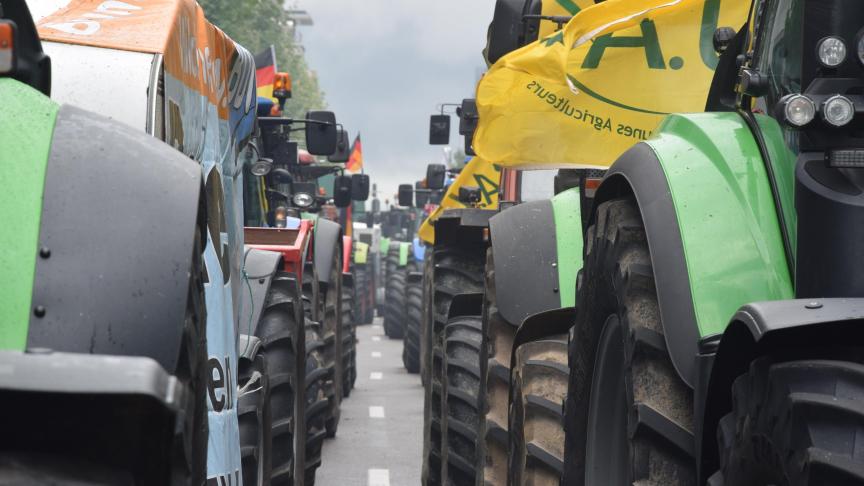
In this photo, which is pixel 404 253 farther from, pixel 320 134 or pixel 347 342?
pixel 320 134

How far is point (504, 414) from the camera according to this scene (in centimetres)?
766

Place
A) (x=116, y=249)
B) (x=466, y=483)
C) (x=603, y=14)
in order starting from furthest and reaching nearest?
(x=466, y=483)
(x=603, y=14)
(x=116, y=249)

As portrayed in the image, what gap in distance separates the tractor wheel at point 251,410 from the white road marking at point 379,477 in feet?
16.6

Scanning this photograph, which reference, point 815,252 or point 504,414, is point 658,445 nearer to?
point 815,252

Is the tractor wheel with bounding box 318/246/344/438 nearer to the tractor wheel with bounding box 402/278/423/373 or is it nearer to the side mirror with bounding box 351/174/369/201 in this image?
the tractor wheel with bounding box 402/278/423/373

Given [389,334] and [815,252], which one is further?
[389,334]

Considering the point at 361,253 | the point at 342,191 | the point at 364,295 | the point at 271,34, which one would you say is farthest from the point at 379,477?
the point at 271,34

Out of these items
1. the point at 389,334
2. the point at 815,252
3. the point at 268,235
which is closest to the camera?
the point at 815,252

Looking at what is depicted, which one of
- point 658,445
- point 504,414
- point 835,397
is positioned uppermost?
point 835,397

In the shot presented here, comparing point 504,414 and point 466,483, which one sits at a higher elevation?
point 504,414

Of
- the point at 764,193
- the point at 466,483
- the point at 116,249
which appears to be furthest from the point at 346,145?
the point at 116,249

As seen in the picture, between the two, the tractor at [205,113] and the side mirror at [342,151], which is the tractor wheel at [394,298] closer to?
the side mirror at [342,151]

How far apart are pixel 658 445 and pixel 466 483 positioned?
201 inches

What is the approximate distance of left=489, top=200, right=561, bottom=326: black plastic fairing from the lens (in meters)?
7.72
